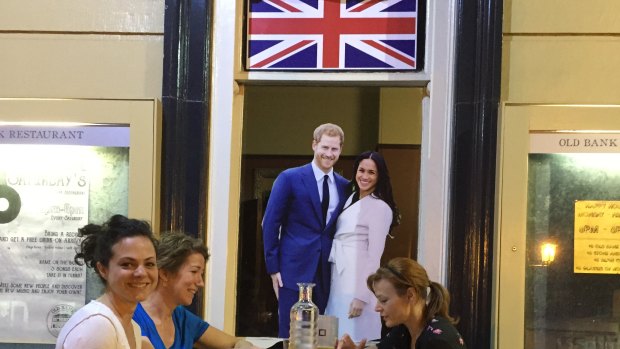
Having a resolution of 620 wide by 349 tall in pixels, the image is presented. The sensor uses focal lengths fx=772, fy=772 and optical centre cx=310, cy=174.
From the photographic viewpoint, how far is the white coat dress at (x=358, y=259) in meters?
3.95

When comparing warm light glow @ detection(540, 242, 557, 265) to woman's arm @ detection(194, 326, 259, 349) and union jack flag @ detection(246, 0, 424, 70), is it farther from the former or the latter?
woman's arm @ detection(194, 326, 259, 349)

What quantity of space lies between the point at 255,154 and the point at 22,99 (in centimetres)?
119

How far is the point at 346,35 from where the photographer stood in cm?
394

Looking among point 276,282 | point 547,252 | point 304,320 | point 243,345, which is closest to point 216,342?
point 243,345

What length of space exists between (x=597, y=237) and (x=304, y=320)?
1478 mm

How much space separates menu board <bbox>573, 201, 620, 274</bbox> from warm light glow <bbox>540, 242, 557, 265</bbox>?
112 mm

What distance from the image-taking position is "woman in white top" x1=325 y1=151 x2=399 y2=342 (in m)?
3.95

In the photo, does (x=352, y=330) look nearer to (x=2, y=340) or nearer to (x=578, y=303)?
(x=578, y=303)

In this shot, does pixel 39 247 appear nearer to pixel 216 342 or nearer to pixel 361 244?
pixel 216 342

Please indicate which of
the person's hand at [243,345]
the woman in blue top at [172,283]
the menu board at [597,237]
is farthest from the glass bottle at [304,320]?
the menu board at [597,237]

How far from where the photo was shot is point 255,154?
4.08 metres

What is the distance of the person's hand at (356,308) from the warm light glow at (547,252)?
0.92m

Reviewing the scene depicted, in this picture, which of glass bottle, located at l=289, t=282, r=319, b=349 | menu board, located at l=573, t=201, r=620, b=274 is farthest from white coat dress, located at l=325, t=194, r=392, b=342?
menu board, located at l=573, t=201, r=620, b=274

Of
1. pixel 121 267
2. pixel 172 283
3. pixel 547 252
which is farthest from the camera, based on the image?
pixel 547 252
